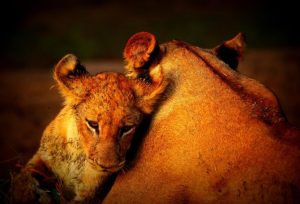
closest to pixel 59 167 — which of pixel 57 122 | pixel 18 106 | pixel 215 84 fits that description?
pixel 57 122

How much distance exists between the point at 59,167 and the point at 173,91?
827 millimetres

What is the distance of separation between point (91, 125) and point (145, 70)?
492mm

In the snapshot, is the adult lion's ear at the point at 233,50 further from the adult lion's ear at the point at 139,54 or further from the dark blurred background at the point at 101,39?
the dark blurred background at the point at 101,39

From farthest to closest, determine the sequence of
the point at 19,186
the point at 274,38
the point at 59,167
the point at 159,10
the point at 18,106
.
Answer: the point at 159,10
the point at 274,38
the point at 18,106
the point at 19,186
the point at 59,167

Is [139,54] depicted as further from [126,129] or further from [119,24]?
[119,24]

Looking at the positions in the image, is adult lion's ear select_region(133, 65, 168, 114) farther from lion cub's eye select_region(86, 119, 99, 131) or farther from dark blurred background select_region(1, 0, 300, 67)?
dark blurred background select_region(1, 0, 300, 67)

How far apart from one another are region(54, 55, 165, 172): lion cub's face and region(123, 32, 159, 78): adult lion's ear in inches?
3.5

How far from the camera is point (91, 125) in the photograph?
2.97m

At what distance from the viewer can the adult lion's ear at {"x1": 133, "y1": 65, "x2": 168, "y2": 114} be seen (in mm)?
3068

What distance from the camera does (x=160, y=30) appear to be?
18188 mm

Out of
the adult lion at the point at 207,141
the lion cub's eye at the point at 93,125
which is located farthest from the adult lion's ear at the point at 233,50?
the lion cub's eye at the point at 93,125

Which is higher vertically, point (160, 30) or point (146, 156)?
point (146, 156)

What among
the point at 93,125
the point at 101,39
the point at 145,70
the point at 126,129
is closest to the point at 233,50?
the point at 145,70

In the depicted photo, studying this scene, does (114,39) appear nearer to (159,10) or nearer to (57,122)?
(159,10)
